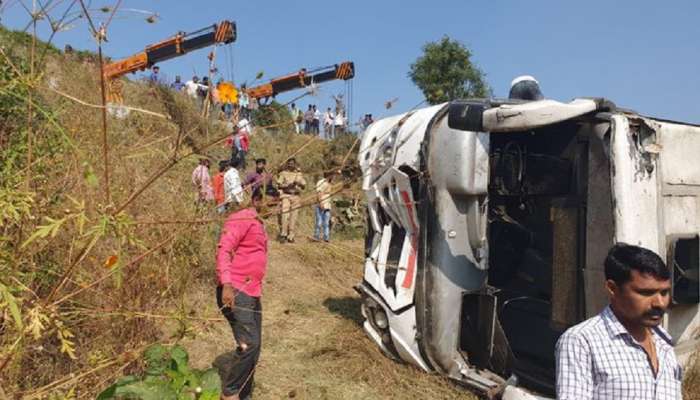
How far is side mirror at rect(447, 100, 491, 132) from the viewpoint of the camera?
11.6 ft

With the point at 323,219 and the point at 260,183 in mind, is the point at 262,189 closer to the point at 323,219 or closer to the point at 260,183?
the point at 260,183

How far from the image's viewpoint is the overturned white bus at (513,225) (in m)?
3.33

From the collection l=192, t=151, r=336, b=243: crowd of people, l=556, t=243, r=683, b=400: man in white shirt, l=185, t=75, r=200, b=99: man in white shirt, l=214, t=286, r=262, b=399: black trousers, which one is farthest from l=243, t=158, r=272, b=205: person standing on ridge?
l=556, t=243, r=683, b=400: man in white shirt

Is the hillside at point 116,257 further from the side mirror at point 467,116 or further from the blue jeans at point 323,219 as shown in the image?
the blue jeans at point 323,219

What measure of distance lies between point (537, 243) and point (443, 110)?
133 cm

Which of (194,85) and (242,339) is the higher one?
(194,85)

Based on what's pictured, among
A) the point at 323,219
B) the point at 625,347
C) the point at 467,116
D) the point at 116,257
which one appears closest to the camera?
the point at 625,347

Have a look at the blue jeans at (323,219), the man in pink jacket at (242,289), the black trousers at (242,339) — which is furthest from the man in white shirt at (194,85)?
the blue jeans at (323,219)

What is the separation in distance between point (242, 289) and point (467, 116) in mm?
1967

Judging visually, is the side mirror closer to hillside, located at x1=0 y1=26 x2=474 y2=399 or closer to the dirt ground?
hillside, located at x1=0 y1=26 x2=474 y2=399

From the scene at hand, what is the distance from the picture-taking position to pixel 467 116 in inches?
141

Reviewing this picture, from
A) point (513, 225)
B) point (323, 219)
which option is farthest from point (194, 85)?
point (323, 219)

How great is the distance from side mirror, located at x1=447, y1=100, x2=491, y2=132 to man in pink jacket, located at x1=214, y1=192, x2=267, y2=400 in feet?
4.92

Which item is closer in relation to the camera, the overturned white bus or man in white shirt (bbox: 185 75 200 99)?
man in white shirt (bbox: 185 75 200 99)
